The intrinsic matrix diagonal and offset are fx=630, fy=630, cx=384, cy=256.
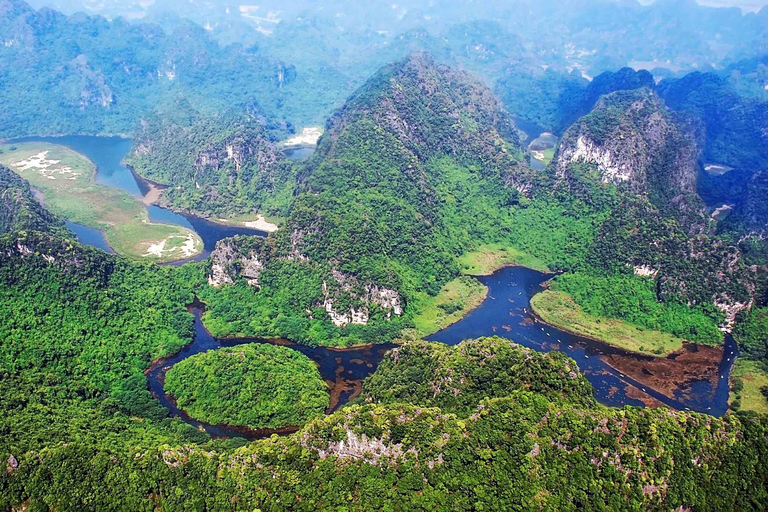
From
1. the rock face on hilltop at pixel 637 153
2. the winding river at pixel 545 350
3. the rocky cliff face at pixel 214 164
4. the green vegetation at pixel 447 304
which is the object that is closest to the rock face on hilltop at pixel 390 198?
the green vegetation at pixel 447 304

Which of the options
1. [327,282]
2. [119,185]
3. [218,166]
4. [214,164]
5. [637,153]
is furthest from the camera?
[119,185]

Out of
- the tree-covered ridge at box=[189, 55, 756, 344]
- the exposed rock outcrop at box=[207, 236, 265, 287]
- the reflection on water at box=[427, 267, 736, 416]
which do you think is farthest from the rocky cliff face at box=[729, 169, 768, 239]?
the exposed rock outcrop at box=[207, 236, 265, 287]

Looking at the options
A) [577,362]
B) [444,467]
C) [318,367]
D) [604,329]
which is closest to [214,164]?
[318,367]

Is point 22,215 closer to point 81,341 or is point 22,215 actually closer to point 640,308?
point 81,341

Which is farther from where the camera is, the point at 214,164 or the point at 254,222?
the point at 214,164

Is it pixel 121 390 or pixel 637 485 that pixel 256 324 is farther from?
pixel 637 485

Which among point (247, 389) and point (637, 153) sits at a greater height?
point (637, 153)

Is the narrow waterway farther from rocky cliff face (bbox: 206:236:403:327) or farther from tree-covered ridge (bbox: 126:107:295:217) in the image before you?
tree-covered ridge (bbox: 126:107:295:217)
